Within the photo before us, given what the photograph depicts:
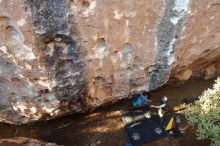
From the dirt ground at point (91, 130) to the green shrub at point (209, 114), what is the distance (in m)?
1.07

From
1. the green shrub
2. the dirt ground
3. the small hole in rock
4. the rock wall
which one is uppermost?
the small hole in rock

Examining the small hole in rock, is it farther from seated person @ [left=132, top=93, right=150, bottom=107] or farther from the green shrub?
seated person @ [left=132, top=93, right=150, bottom=107]

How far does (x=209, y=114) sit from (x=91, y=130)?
6.43ft

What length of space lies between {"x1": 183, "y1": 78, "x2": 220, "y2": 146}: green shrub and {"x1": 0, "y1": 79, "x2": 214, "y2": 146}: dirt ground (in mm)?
1072

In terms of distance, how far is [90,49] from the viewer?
15.7ft

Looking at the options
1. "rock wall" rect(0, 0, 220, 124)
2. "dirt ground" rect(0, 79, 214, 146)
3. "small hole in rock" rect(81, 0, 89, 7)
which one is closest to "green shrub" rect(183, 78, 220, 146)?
"rock wall" rect(0, 0, 220, 124)

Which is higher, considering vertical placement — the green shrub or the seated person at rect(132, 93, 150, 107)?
the seated person at rect(132, 93, 150, 107)

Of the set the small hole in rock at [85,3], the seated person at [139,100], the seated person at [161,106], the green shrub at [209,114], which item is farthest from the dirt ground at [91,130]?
the small hole in rock at [85,3]

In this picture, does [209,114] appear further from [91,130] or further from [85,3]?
[85,3]

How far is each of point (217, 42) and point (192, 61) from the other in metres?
0.47

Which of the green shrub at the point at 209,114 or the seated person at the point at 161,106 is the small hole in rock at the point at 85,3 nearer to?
the green shrub at the point at 209,114

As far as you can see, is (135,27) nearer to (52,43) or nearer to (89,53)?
(89,53)

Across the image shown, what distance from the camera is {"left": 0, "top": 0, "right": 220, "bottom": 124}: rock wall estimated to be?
14.1ft

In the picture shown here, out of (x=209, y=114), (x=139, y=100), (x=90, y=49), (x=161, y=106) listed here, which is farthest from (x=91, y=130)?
(x=209, y=114)
